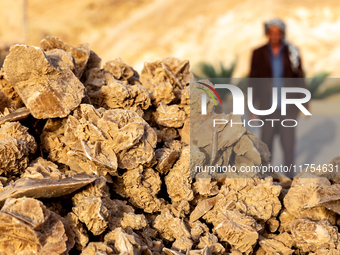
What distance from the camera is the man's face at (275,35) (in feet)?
14.4

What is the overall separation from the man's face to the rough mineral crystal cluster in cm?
248

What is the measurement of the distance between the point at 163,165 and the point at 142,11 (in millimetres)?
19182

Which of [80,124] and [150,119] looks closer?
[80,124]

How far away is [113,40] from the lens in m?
18.1

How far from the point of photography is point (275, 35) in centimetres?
440

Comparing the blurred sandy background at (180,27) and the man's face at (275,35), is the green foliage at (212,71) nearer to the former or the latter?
the blurred sandy background at (180,27)

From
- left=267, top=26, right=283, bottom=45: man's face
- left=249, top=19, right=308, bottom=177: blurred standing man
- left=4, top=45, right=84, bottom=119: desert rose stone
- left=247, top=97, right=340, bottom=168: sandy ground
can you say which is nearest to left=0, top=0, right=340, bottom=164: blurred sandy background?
left=247, top=97, right=340, bottom=168: sandy ground

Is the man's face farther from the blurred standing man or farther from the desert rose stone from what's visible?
the desert rose stone

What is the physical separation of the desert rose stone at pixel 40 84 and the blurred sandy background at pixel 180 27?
10.4m

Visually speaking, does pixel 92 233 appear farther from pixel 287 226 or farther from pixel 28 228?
pixel 287 226

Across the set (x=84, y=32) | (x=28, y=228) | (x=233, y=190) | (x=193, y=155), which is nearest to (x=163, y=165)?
(x=193, y=155)

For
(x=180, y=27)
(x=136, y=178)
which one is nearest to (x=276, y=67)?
(x=136, y=178)

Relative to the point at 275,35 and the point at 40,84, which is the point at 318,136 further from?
the point at 40,84

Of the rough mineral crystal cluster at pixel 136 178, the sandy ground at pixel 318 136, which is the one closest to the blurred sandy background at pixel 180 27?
the sandy ground at pixel 318 136
